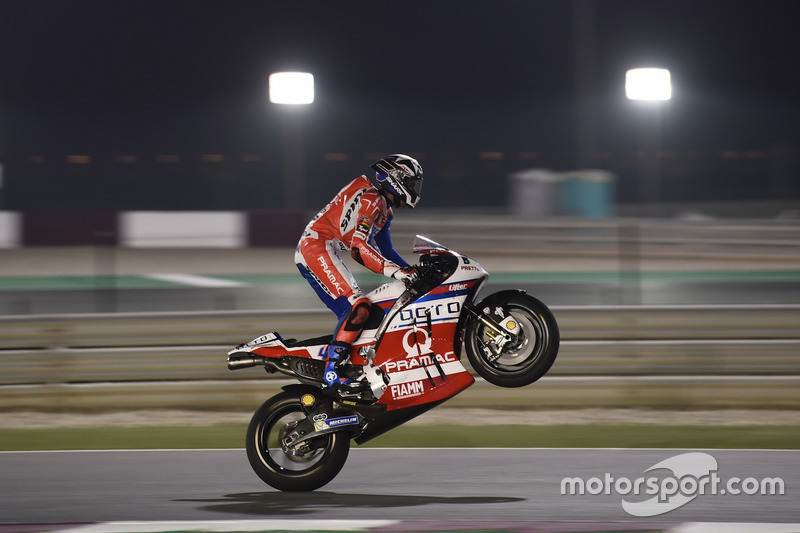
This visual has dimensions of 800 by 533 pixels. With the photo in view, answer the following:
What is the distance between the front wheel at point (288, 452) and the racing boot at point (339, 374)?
0.82ft

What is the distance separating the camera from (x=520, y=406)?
36.3ft

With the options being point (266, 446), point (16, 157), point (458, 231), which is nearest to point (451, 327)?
point (266, 446)

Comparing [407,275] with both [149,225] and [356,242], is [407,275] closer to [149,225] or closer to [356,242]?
[356,242]

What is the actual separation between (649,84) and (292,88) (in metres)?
8.41

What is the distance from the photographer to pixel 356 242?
24.7 ft

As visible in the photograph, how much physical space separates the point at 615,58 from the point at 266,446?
35.3m

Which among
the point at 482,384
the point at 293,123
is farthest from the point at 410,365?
the point at 293,123

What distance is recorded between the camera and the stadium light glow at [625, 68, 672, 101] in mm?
27359

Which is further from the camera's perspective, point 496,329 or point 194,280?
point 194,280

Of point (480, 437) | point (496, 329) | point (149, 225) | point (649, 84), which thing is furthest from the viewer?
point (649, 84)

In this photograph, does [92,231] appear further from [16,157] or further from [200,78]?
[200,78]

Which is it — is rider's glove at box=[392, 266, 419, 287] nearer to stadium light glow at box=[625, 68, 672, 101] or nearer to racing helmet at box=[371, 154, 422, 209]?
racing helmet at box=[371, 154, 422, 209]
